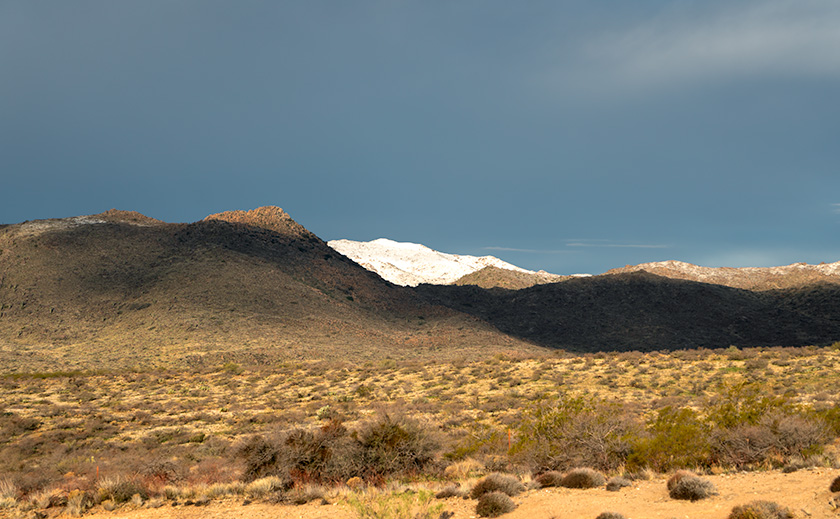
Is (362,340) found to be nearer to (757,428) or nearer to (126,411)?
(126,411)

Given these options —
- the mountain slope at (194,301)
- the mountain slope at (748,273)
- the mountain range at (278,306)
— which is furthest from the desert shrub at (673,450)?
the mountain slope at (748,273)

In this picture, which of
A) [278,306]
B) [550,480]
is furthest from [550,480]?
[278,306]

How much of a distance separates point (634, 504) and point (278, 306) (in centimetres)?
7270

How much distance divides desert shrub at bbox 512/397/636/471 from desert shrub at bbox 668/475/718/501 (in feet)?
11.9

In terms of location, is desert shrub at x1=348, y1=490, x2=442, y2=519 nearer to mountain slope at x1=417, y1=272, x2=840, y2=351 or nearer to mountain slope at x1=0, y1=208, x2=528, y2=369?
mountain slope at x1=0, y1=208, x2=528, y2=369

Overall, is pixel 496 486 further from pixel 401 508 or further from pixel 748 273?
pixel 748 273

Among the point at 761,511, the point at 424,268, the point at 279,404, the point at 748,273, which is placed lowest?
the point at 279,404

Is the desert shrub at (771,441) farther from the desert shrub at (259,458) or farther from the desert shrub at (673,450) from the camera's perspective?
the desert shrub at (259,458)

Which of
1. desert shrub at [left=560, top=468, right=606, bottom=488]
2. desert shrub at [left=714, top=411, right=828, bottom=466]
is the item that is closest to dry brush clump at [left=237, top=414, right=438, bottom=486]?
desert shrub at [left=560, top=468, right=606, bottom=488]

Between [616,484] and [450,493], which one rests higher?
[616,484]

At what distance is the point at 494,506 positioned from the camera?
425 inches

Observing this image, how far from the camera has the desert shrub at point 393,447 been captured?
1480 centimetres

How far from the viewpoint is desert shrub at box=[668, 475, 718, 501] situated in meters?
10.6

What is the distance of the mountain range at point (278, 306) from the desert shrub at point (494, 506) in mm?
46698
